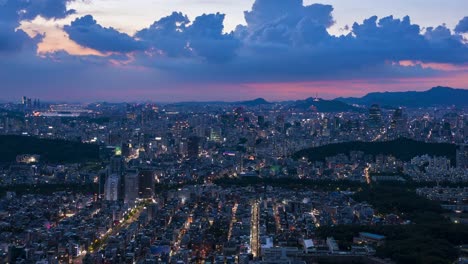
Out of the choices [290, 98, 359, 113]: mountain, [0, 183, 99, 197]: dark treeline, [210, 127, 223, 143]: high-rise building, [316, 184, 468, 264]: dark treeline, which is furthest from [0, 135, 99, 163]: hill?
[290, 98, 359, 113]: mountain

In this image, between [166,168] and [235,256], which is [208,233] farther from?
[166,168]

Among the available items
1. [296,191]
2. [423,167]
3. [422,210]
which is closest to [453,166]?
[423,167]

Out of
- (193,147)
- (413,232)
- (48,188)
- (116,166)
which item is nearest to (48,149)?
(193,147)

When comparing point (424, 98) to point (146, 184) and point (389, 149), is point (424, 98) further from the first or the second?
point (146, 184)

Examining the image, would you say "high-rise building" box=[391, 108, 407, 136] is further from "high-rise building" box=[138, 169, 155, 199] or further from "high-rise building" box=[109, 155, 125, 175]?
"high-rise building" box=[138, 169, 155, 199]

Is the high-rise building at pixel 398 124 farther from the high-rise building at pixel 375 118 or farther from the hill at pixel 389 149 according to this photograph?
the hill at pixel 389 149

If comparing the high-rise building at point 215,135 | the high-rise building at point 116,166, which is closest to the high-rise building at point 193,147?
the high-rise building at point 215,135
